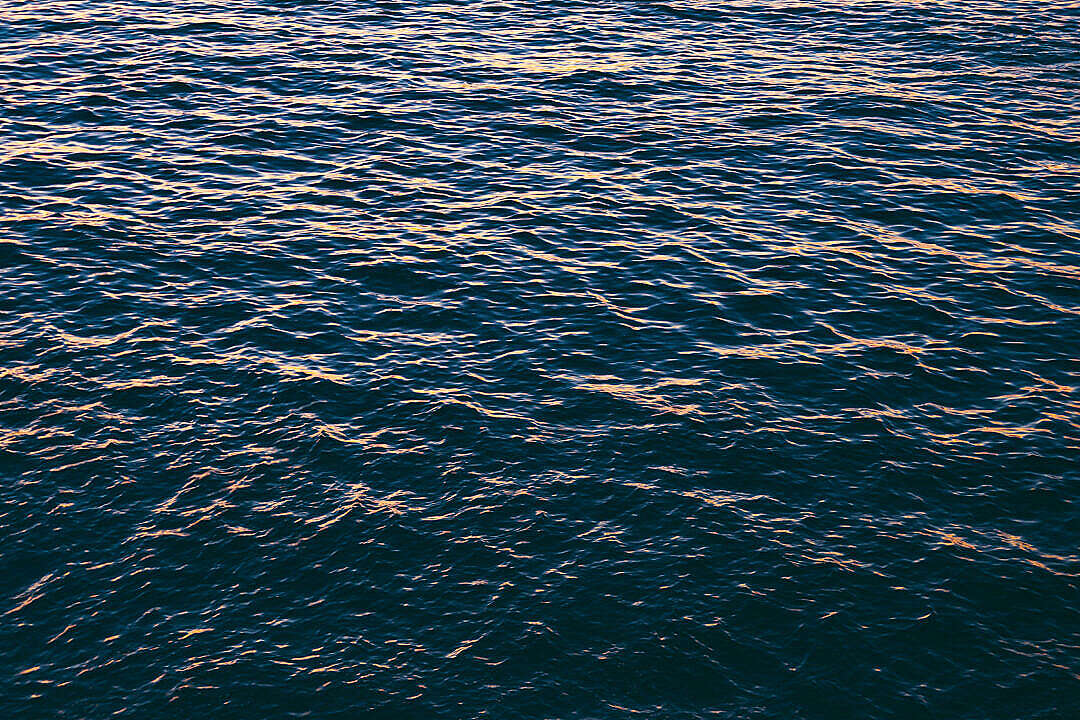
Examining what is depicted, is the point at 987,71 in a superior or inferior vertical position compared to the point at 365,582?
superior

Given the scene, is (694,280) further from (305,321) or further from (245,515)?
(245,515)

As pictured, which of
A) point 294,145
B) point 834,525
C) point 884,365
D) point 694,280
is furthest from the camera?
point 294,145

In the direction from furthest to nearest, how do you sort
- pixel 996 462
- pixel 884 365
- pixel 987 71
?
pixel 987 71 → pixel 884 365 → pixel 996 462

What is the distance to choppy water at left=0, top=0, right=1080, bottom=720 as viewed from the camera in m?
33.4

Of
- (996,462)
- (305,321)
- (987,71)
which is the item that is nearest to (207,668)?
(305,321)

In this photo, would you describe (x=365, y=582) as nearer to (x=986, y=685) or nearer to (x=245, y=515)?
(x=245, y=515)

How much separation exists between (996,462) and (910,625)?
9.16 metres

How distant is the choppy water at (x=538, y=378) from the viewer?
33406 mm

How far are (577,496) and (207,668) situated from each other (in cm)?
1278

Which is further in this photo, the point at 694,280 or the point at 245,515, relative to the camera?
the point at 694,280

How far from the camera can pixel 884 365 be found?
46.2 metres

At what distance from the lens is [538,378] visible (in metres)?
45.3

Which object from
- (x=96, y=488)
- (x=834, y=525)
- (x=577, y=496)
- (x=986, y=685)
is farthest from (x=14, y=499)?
(x=986, y=685)

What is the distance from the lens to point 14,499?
127 ft
